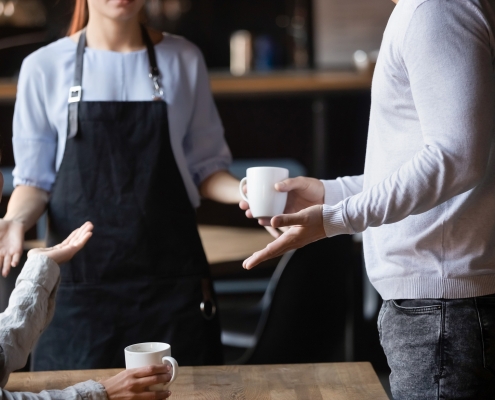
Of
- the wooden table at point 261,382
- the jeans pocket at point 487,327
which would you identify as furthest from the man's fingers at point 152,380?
the jeans pocket at point 487,327

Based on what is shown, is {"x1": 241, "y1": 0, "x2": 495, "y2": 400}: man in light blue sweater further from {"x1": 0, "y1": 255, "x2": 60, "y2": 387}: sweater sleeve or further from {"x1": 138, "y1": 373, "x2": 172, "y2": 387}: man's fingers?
{"x1": 0, "y1": 255, "x2": 60, "y2": 387}: sweater sleeve

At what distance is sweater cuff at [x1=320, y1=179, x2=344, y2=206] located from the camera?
4.84ft

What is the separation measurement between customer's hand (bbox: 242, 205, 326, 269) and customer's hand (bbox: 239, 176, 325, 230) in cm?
20

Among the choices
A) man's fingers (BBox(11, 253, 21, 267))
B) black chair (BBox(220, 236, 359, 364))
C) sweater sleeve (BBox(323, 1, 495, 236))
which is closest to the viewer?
sweater sleeve (BBox(323, 1, 495, 236))

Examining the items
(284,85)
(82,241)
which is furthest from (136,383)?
(284,85)

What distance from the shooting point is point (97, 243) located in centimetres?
180

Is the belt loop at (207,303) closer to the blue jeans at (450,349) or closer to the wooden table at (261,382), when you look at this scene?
the wooden table at (261,382)

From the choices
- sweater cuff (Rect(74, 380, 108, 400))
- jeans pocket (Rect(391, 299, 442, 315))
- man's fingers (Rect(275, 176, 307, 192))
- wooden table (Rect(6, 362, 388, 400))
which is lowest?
wooden table (Rect(6, 362, 388, 400))

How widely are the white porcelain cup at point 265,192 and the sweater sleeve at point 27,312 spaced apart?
43cm

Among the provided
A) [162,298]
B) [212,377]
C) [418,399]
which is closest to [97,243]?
[162,298]

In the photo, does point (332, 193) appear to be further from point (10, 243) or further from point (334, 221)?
point (10, 243)

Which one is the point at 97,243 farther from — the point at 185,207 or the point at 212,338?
the point at 212,338

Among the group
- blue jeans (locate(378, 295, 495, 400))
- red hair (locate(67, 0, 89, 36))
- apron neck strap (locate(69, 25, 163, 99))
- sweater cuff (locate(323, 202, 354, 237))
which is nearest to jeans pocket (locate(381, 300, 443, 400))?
blue jeans (locate(378, 295, 495, 400))

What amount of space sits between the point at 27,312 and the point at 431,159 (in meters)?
0.79
